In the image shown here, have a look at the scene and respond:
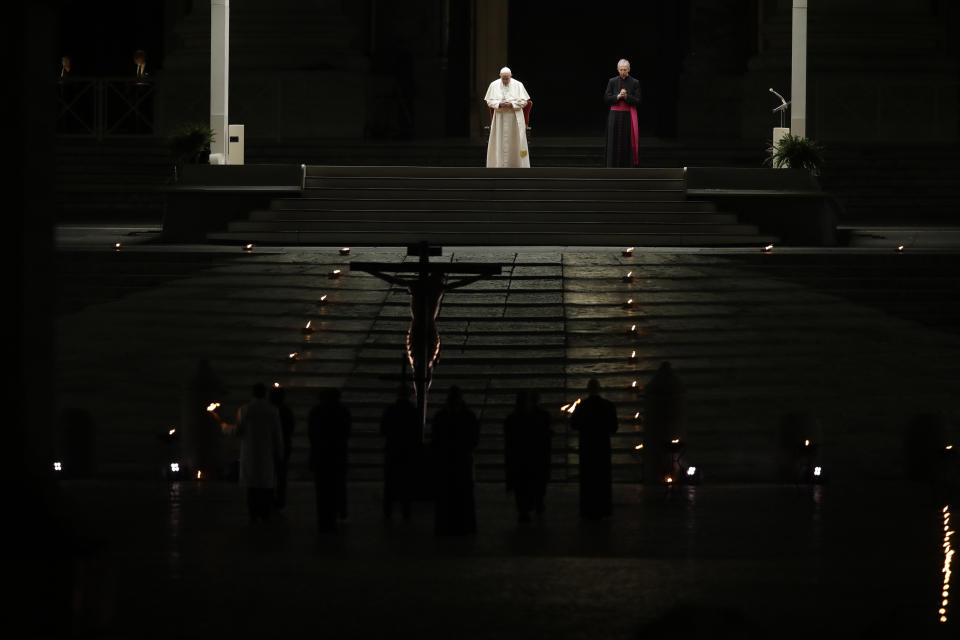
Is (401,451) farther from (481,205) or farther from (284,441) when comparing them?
(481,205)

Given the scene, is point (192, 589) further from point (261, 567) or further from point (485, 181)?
point (485, 181)

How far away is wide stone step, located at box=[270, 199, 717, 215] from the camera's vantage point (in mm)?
23703

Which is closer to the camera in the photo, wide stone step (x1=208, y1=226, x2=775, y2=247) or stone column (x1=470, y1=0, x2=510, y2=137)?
wide stone step (x1=208, y1=226, x2=775, y2=247)

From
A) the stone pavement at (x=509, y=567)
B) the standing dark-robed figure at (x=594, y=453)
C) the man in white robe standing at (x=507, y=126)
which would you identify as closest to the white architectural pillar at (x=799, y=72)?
the man in white robe standing at (x=507, y=126)

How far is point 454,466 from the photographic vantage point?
12930mm

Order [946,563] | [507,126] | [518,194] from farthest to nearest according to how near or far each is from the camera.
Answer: [507,126] < [518,194] < [946,563]

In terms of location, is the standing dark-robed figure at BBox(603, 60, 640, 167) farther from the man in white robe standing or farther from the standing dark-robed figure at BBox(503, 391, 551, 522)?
the standing dark-robed figure at BBox(503, 391, 551, 522)

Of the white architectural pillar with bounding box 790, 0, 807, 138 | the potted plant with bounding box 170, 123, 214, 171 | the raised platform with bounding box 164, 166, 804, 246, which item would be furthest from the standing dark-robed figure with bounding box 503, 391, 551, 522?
the white architectural pillar with bounding box 790, 0, 807, 138

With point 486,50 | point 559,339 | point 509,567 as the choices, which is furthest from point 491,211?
point 509,567

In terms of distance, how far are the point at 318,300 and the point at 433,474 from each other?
589 centimetres

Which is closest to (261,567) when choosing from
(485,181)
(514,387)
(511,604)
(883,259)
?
(511,604)

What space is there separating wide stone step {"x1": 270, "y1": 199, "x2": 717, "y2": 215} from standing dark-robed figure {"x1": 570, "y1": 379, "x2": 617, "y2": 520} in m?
10.0

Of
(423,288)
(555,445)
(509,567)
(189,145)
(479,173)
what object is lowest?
(509,567)

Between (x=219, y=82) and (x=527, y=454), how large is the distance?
1339cm
